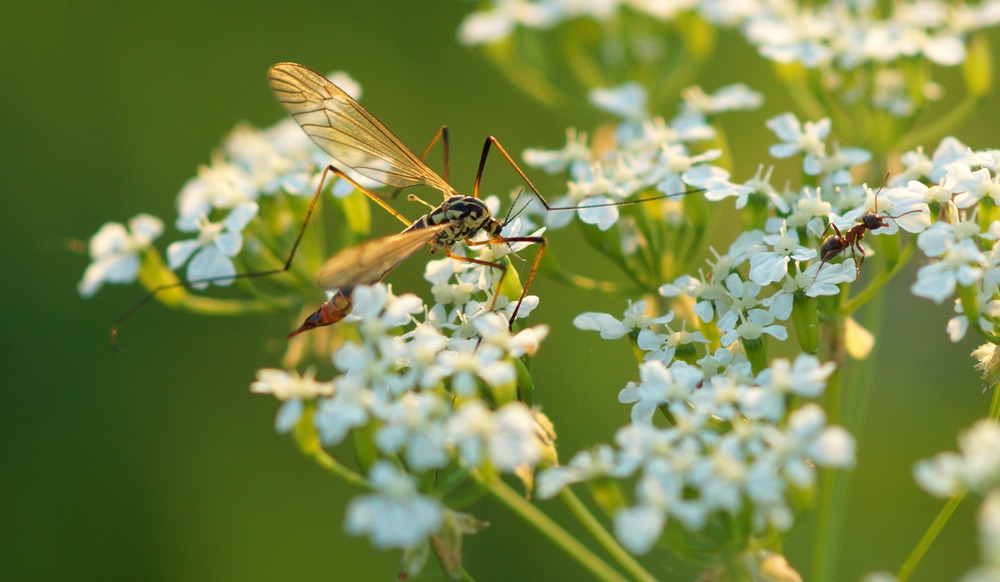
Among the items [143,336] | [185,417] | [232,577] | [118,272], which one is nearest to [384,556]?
[232,577]

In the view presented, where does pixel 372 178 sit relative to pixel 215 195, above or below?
above

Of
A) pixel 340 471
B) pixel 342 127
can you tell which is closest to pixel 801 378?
pixel 340 471

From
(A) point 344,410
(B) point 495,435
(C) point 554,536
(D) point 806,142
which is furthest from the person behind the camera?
(D) point 806,142

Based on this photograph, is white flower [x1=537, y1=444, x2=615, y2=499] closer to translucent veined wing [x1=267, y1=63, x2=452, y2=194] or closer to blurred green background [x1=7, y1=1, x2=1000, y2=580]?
translucent veined wing [x1=267, y1=63, x2=452, y2=194]

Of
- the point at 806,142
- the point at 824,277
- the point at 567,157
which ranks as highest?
the point at 806,142

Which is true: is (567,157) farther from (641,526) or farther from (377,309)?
(641,526)

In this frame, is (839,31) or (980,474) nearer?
(980,474)

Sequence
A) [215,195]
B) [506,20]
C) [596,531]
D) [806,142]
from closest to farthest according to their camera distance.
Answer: [596,531], [806,142], [215,195], [506,20]

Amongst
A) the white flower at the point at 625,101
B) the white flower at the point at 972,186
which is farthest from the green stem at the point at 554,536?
the white flower at the point at 625,101

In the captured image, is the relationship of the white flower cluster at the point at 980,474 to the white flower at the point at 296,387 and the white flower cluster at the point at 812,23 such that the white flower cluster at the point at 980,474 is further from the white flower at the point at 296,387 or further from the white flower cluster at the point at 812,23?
the white flower cluster at the point at 812,23
